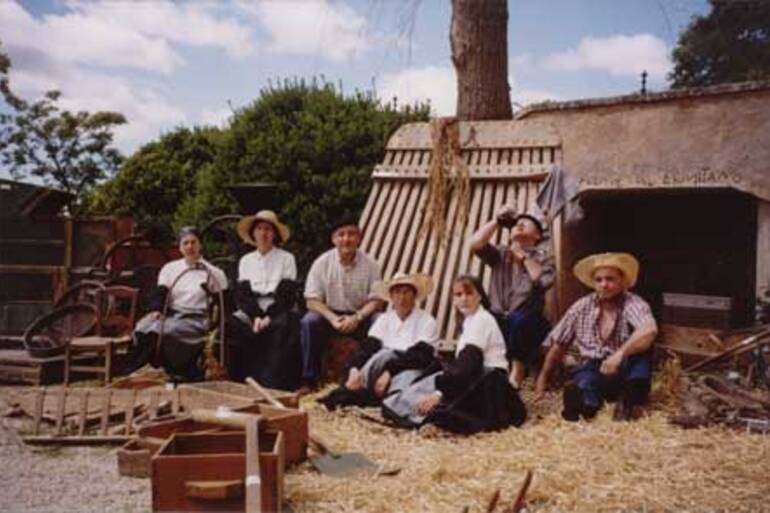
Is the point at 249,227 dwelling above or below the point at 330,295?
above

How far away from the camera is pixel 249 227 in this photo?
22.0 ft

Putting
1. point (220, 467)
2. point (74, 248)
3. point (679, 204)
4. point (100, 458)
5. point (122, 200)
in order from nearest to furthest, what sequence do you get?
1. point (220, 467)
2. point (100, 458)
3. point (74, 248)
4. point (679, 204)
5. point (122, 200)

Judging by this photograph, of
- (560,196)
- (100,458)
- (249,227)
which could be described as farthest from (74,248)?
(560,196)

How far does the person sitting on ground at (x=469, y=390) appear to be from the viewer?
15.7 ft

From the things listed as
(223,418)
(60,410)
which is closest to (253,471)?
(223,418)

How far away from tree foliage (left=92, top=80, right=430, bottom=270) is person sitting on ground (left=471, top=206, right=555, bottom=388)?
6.75 ft

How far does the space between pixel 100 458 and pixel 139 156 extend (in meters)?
8.10

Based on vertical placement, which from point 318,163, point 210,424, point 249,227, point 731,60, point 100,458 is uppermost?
point 731,60

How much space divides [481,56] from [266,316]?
12.2 feet

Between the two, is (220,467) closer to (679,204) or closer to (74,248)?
(74,248)

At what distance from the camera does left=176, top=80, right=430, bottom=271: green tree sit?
755 cm

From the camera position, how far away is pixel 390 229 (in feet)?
23.4

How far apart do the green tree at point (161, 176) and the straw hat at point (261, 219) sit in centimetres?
469

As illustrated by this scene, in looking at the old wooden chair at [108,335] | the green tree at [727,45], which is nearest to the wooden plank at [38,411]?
the old wooden chair at [108,335]
